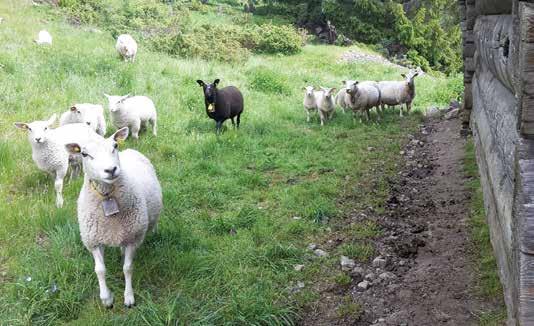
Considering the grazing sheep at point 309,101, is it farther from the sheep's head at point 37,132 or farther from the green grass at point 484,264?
the sheep's head at point 37,132

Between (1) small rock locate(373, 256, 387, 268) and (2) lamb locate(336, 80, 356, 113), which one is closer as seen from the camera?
(1) small rock locate(373, 256, 387, 268)

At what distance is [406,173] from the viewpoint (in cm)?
795

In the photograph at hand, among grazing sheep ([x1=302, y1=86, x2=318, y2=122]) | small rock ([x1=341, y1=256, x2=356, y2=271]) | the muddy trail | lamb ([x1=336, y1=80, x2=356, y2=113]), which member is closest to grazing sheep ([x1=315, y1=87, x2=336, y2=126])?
grazing sheep ([x1=302, y1=86, x2=318, y2=122])

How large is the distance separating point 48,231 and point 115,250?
0.95 m

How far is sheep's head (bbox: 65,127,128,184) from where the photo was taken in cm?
405

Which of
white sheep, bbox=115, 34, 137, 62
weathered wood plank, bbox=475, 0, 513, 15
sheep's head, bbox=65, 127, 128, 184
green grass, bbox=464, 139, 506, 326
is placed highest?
weathered wood plank, bbox=475, 0, 513, 15

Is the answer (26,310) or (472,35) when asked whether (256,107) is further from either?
(26,310)

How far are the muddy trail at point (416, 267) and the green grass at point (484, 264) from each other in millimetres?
74

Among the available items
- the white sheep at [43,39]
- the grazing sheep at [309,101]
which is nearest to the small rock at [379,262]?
the grazing sheep at [309,101]

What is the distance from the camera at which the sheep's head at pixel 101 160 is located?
13.3 feet

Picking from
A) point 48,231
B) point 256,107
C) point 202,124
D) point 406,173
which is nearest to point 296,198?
point 406,173

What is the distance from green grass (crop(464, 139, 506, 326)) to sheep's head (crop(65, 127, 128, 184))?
3.13 metres

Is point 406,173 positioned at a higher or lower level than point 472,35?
lower

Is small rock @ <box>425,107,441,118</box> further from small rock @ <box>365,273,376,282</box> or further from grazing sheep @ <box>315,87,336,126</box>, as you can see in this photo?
small rock @ <box>365,273,376,282</box>
